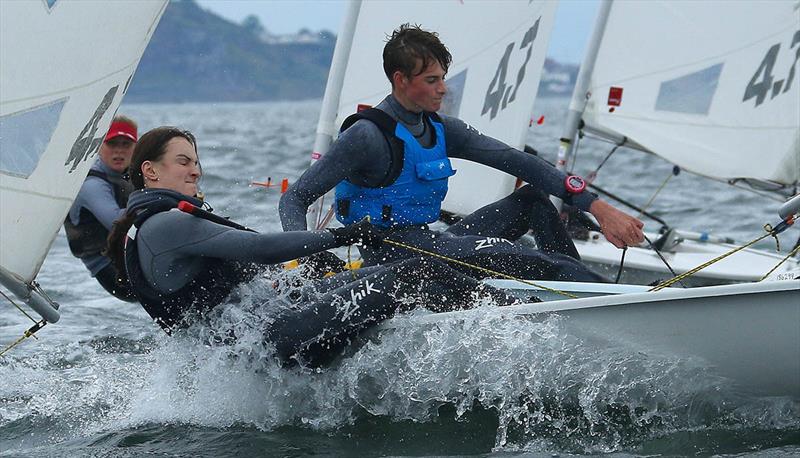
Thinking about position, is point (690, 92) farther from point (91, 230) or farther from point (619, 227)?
point (91, 230)

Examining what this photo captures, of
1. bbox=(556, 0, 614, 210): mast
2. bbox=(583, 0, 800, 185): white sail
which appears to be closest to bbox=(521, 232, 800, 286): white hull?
bbox=(556, 0, 614, 210): mast

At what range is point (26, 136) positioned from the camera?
2.91 m

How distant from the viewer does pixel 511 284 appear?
11.9 feet

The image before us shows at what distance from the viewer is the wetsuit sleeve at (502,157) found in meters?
3.85

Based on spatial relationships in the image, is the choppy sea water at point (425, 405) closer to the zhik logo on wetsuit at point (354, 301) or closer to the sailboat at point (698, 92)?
the zhik logo on wetsuit at point (354, 301)

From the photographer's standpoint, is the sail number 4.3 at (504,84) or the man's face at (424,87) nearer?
the man's face at (424,87)

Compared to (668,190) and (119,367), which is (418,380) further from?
(668,190)

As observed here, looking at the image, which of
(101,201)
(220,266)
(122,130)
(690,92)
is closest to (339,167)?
(220,266)

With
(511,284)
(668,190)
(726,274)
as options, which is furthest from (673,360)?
(668,190)

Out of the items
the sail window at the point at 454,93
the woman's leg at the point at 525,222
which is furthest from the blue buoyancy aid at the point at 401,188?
the sail window at the point at 454,93

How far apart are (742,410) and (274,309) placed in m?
1.27

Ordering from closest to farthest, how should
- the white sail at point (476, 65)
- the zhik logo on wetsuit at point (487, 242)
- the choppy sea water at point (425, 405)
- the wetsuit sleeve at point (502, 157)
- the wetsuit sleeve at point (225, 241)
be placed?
the wetsuit sleeve at point (225, 241) → the choppy sea water at point (425, 405) → the zhik logo on wetsuit at point (487, 242) → the wetsuit sleeve at point (502, 157) → the white sail at point (476, 65)

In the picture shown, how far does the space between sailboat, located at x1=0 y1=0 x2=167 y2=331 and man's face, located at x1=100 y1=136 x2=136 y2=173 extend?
157 centimetres

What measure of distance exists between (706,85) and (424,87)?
2.79m
